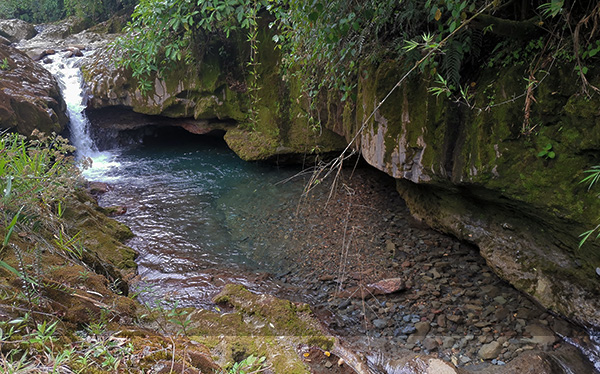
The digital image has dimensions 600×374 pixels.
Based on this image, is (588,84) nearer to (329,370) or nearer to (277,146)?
(329,370)

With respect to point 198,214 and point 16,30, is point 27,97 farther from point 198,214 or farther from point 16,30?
point 16,30

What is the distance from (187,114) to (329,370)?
7.55 metres

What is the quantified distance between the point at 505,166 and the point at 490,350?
1626mm

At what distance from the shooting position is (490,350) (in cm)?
282

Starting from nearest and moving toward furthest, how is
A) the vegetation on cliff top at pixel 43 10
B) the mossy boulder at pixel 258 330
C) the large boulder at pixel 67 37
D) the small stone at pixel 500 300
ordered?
the mossy boulder at pixel 258 330, the small stone at pixel 500 300, the large boulder at pixel 67 37, the vegetation on cliff top at pixel 43 10

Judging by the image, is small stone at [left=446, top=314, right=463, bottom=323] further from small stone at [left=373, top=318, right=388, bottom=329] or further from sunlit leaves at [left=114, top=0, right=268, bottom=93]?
sunlit leaves at [left=114, top=0, right=268, bottom=93]

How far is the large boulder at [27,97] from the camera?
279 inches

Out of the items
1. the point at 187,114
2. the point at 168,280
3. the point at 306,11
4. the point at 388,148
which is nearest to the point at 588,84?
the point at 388,148

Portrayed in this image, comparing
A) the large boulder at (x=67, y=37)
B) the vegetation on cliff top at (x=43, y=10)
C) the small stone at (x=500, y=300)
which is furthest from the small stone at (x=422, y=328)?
the vegetation on cliff top at (x=43, y=10)

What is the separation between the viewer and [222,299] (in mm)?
3391

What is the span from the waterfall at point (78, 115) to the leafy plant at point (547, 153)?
885cm

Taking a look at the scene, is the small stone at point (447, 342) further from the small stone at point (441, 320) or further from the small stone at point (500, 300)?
the small stone at point (500, 300)

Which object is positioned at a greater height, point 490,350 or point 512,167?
point 512,167

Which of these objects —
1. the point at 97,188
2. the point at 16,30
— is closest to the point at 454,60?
the point at 97,188
